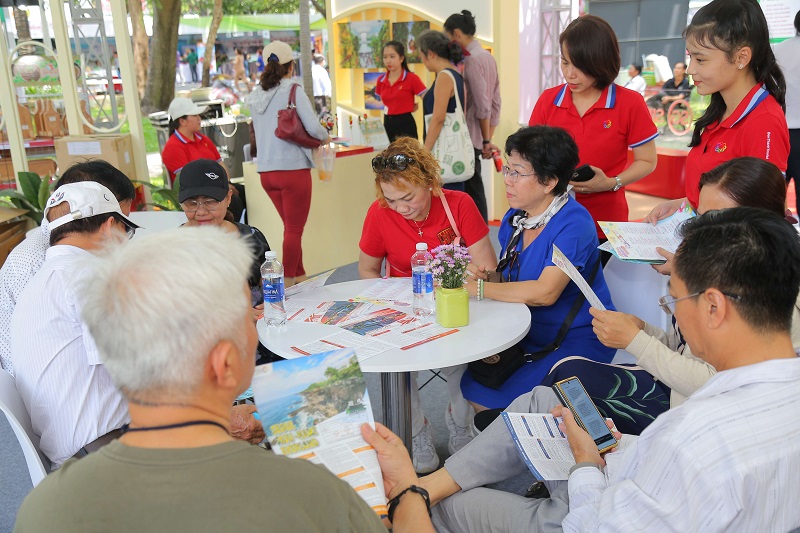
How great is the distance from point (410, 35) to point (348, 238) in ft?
9.40

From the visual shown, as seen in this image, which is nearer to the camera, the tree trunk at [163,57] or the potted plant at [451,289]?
the potted plant at [451,289]

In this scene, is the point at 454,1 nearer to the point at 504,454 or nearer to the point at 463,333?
the point at 463,333

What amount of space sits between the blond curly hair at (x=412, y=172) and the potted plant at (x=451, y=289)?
579mm

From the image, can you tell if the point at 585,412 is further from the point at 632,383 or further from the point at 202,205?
the point at 202,205

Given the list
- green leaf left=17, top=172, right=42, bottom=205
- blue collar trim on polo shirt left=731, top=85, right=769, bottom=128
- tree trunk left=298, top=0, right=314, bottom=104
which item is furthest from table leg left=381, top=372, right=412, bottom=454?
tree trunk left=298, top=0, right=314, bottom=104

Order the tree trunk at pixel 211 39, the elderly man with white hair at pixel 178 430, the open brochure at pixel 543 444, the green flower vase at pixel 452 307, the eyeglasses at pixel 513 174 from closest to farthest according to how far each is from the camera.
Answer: the elderly man with white hair at pixel 178 430, the open brochure at pixel 543 444, the green flower vase at pixel 452 307, the eyeglasses at pixel 513 174, the tree trunk at pixel 211 39

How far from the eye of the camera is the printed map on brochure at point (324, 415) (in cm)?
144

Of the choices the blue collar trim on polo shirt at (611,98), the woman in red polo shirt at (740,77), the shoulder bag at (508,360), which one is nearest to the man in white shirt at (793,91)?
the blue collar trim on polo shirt at (611,98)

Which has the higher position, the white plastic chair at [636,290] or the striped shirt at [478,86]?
the striped shirt at [478,86]

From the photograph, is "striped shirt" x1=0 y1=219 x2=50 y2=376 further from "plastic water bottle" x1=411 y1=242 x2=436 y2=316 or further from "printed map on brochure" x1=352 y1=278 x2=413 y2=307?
"plastic water bottle" x1=411 y1=242 x2=436 y2=316

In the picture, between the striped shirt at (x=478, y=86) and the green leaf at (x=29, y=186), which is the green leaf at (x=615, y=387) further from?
the green leaf at (x=29, y=186)

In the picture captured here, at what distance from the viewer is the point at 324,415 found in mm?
1490

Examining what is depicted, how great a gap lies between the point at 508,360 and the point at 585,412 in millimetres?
628

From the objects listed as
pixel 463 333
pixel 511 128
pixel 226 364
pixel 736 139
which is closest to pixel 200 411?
pixel 226 364
